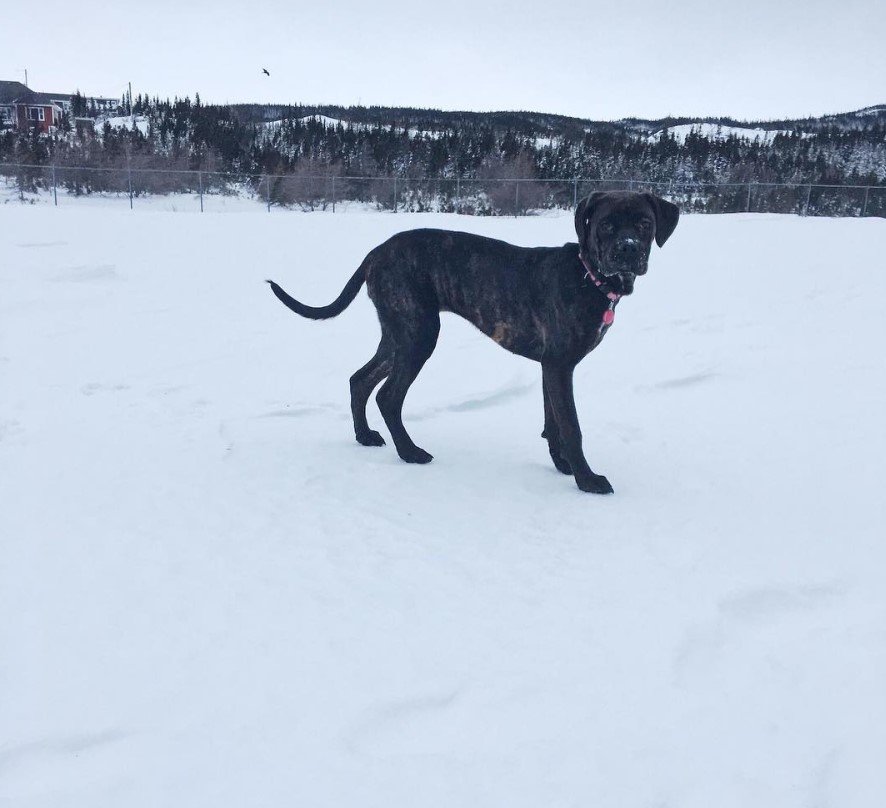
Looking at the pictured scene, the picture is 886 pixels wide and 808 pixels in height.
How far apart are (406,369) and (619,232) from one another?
4.40 ft

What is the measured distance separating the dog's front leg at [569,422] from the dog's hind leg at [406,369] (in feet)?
2.26

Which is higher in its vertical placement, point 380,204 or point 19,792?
point 380,204

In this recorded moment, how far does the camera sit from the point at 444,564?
10.2ft

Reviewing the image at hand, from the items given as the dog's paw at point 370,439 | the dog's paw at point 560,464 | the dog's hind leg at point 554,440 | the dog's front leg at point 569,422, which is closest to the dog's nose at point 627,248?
the dog's front leg at point 569,422

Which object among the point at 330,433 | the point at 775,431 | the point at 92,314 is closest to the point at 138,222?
the point at 92,314

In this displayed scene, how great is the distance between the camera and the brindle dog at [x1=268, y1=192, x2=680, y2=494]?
3.75 meters

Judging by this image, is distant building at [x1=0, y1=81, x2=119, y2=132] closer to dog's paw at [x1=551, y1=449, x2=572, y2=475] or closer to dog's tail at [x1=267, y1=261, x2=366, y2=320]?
dog's tail at [x1=267, y1=261, x2=366, y2=320]

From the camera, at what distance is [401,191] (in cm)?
2364

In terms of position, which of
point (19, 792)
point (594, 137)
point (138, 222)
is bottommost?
point (19, 792)

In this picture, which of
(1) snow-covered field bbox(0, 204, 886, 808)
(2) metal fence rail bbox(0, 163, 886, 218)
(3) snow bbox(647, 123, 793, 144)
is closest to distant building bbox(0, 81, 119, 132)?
(2) metal fence rail bbox(0, 163, 886, 218)

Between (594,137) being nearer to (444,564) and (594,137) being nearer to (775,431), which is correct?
(775,431)

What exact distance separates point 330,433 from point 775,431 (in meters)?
2.80

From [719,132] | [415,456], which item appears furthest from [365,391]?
[719,132]

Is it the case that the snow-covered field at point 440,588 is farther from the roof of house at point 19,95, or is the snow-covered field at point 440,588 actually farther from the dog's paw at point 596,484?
the roof of house at point 19,95
